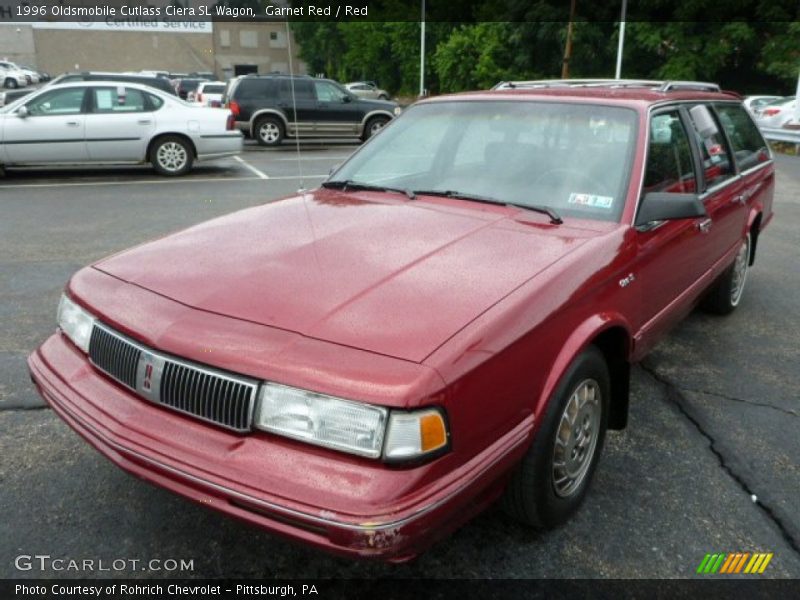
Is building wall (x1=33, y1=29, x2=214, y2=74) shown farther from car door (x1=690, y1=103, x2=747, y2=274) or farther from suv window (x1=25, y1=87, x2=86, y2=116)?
car door (x1=690, y1=103, x2=747, y2=274)

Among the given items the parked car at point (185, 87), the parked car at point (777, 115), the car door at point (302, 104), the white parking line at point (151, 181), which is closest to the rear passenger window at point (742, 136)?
the white parking line at point (151, 181)

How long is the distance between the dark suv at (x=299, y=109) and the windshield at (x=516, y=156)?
13.6 meters

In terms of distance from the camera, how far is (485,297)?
2.25m

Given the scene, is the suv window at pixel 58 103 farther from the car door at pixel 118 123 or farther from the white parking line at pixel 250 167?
the white parking line at pixel 250 167

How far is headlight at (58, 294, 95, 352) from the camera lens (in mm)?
2527

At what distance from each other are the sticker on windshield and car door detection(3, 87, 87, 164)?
33.8ft

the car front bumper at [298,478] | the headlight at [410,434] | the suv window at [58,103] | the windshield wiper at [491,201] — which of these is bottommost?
the car front bumper at [298,478]

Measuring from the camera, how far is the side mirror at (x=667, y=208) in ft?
9.63

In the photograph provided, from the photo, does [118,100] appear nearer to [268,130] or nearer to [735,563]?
[268,130]

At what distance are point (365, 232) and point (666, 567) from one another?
5.63 feet

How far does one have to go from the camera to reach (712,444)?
131 inches

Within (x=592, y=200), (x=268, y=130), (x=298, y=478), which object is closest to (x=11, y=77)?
(x=268, y=130)

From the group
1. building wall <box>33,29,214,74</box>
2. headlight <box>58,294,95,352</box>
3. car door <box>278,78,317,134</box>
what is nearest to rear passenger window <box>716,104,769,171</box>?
headlight <box>58,294,95,352</box>

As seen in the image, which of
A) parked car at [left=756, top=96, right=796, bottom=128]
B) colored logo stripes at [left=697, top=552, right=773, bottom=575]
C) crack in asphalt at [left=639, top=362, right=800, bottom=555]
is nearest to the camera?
colored logo stripes at [left=697, top=552, right=773, bottom=575]
